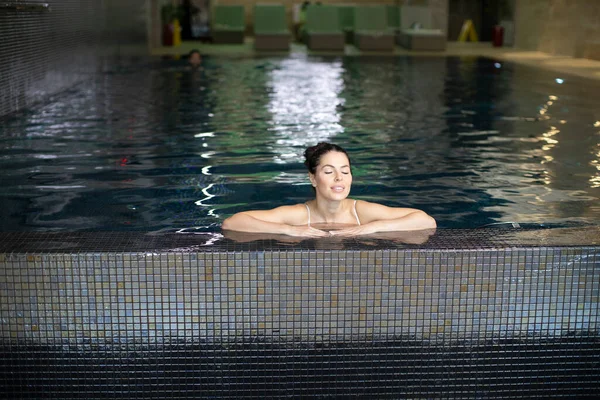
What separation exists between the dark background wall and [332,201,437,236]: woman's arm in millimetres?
6967

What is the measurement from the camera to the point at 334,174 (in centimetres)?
395

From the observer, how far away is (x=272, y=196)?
20.9 feet

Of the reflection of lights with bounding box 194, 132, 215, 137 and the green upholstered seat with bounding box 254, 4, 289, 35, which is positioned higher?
the green upholstered seat with bounding box 254, 4, 289, 35

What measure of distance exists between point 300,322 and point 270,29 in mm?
21190

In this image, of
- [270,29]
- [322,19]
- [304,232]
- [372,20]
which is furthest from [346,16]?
[304,232]

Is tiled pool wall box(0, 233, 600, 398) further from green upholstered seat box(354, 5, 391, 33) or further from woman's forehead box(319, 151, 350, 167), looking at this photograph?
green upholstered seat box(354, 5, 391, 33)

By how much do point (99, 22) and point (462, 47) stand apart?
476 inches

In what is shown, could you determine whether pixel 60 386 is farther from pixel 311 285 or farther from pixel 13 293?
pixel 311 285

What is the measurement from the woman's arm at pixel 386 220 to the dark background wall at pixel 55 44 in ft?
22.9

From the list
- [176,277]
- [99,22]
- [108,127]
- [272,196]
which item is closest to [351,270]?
[176,277]

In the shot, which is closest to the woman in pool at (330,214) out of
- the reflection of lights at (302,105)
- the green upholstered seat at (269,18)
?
the reflection of lights at (302,105)

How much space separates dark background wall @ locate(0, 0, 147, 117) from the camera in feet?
34.9

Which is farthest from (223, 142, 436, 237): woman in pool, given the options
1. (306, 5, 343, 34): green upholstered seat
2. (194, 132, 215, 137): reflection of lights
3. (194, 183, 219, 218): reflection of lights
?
(306, 5, 343, 34): green upholstered seat

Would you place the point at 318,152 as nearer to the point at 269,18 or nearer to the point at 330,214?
the point at 330,214
